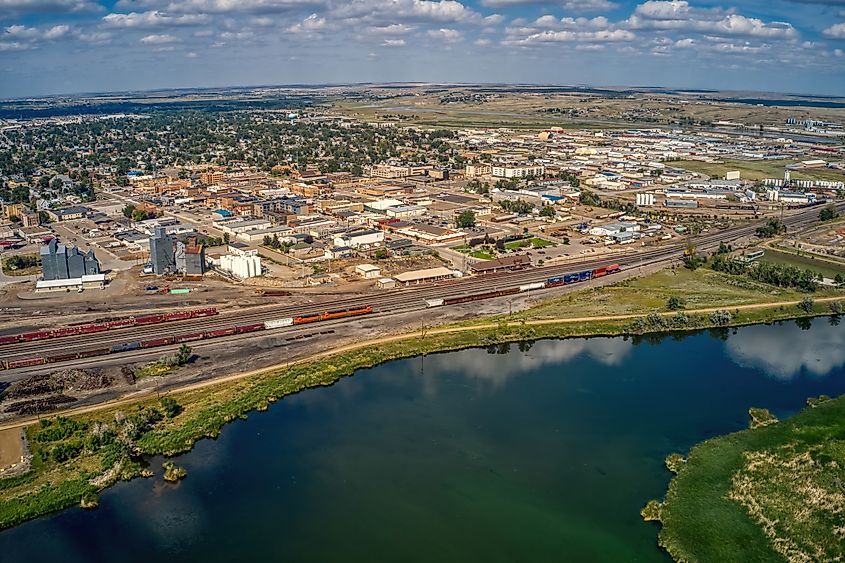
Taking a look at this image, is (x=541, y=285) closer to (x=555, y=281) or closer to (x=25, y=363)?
(x=555, y=281)

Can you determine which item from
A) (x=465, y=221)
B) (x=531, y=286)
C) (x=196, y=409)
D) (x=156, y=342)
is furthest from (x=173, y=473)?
(x=465, y=221)

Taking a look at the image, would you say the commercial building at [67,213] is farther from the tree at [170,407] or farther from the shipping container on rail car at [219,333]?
the tree at [170,407]

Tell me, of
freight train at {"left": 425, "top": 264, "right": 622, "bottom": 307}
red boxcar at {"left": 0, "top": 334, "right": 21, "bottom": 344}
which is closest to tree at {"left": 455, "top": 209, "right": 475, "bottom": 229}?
freight train at {"left": 425, "top": 264, "right": 622, "bottom": 307}

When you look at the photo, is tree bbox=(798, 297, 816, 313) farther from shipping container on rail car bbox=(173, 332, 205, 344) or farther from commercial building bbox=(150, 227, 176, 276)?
commercial building bbox=(150, 227, 176, 276)

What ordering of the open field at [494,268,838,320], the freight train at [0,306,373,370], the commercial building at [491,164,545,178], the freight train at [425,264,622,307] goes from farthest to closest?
the commercial building at [491,164,545,178]
the freight train at [425,264,622,307]
the open field at [494,268,838,320]
the freight train at [0,306,373,370]

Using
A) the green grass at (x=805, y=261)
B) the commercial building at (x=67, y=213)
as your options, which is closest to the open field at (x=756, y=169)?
the green grass at (x=805, y=261)


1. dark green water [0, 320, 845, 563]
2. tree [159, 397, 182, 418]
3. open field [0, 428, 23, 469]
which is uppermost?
tree [159, 397, 182, 418]
